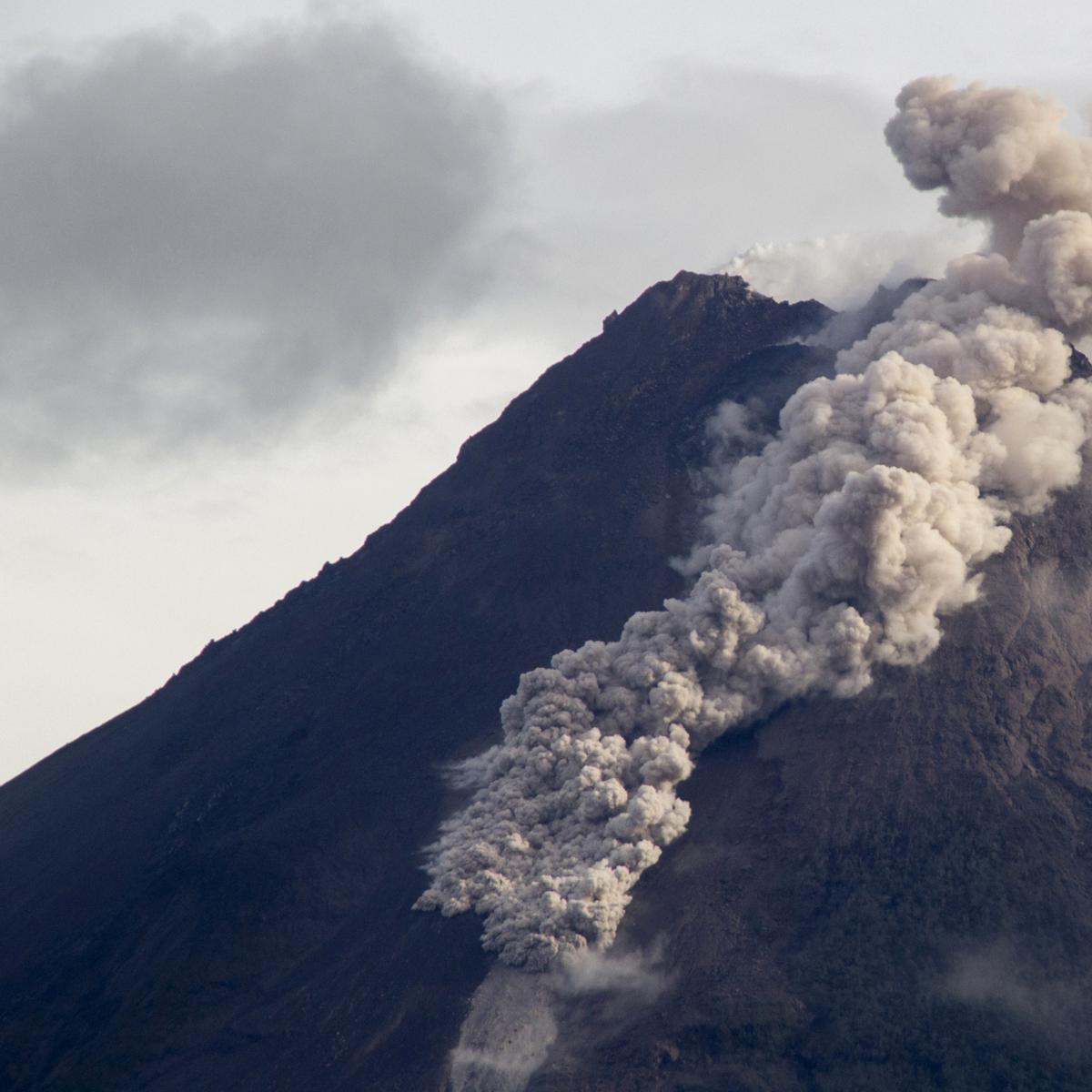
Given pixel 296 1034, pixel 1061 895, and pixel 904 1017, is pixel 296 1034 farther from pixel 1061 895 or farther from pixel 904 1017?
pixel 1061 895

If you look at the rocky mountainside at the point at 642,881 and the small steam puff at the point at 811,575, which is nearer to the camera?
the rocky mountainside at the point at 642,881

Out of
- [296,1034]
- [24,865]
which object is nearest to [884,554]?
[296,1034]

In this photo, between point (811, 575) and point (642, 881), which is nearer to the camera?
point (642, 881)

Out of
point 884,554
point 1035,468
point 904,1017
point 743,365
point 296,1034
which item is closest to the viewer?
point 904,1017

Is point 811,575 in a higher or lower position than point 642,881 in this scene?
higher
